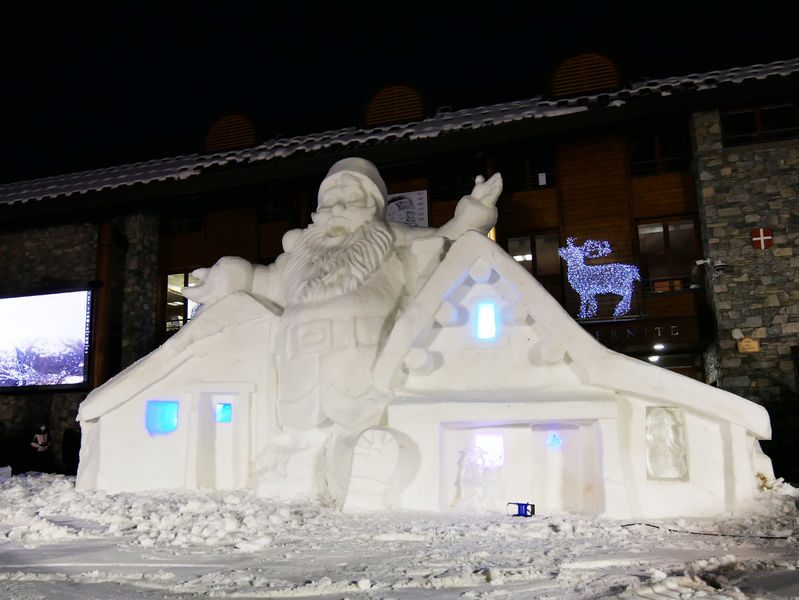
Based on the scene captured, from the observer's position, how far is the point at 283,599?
3.36 meters

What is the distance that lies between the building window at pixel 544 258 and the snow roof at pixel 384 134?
2.64 metres

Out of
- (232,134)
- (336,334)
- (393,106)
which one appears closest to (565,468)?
(336,334)

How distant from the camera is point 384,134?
13.8 m

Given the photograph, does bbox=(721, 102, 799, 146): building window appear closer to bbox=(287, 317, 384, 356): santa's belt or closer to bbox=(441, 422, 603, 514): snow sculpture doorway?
bbox=(441, 422, 603, 514): snow sculpture doorway

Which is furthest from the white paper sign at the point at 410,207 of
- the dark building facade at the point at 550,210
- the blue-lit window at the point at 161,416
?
the blue-lit window at the point at 161,416

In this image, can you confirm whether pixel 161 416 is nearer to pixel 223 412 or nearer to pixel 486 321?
pixel 223 412

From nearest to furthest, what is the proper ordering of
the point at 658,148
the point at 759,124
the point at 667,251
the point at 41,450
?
the point at 759,124
the point at 41,450
the point at 667,251
the point at 658,148

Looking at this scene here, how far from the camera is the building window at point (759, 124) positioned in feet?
40.8

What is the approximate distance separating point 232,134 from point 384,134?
486 cm

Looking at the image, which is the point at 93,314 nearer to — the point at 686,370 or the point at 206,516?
the point at 206,516

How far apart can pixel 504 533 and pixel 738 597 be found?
6.40 ft

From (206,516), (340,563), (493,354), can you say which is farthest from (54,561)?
(493,354)

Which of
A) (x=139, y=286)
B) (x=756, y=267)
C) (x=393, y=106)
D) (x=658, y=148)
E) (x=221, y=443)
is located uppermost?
(x=393, y=106)

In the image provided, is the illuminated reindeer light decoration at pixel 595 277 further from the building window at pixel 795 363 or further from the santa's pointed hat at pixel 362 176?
the santa's pointed hat at pixel 362 176
